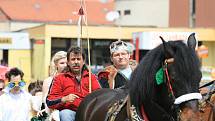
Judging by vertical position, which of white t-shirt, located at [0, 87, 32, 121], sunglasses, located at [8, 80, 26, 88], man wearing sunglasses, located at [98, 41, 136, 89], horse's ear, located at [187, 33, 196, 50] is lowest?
white t-shirt, located at [0, 87, 32, 121]

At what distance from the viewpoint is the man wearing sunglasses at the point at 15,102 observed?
8.83 meters

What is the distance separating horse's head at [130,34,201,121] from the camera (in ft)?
15.4

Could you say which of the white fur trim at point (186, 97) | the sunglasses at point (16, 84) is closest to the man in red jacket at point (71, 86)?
the sunglasses at point (16, 84)

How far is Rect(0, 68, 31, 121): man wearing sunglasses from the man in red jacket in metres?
2.00

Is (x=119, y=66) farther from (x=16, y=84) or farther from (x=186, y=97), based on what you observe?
(x=186, y=97)

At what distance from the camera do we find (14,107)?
29.1 feet

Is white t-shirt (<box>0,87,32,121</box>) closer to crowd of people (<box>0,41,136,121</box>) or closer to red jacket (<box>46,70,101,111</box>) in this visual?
crowd of people (<box>0,41,136,121</box>)

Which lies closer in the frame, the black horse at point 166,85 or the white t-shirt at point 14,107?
the black horse at point 166,85

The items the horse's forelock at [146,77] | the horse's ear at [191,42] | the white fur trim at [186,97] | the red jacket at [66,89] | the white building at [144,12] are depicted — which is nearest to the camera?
the white fur trim at [186,97]

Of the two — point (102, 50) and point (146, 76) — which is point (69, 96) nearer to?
point (146, 76)

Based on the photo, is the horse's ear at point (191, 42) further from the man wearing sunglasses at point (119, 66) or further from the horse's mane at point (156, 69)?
Answer: the man wearing sunglasses at point (119, 66)

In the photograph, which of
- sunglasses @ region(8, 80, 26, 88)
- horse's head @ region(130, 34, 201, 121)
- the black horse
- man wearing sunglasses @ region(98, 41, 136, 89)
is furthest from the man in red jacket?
sunglasses @ region(8, 80, 26, 88)

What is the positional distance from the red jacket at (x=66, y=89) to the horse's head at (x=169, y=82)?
1647 mm

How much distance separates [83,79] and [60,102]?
1.64ft
